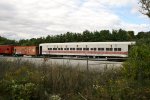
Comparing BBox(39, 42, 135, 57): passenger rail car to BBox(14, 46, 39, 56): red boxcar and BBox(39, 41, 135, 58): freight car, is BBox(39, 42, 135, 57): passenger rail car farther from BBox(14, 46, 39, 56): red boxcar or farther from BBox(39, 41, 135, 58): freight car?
BBox(14, 46, 39, 56): red boxcar

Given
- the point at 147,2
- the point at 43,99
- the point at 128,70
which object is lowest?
the point at 43,99

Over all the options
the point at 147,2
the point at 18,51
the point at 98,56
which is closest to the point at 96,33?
the point at 18,51

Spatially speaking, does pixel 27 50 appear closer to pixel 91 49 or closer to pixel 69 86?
pixel 91 49

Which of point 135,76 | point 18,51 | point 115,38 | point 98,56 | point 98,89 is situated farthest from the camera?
point 115,38

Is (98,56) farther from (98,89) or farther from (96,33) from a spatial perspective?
(96,33)

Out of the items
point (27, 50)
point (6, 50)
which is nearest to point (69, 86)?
point (27, 50)

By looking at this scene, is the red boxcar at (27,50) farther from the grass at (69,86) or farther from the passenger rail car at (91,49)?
the grass at (69,86)

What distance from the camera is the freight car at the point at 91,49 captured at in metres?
44.4

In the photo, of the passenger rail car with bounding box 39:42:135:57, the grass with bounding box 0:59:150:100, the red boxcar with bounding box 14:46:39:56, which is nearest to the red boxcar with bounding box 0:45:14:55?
the red boxcar with bounding box 14:46:39:56

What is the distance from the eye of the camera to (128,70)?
14.7m

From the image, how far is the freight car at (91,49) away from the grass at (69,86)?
2541 cm

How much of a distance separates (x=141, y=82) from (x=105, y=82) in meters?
1.52

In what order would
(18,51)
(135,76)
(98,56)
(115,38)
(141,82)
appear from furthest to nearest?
1. (115,38)
2. (18,51)
3. (98,56)
4. (135,76)
5. (141,82)

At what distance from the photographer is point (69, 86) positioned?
1341 centimetres
